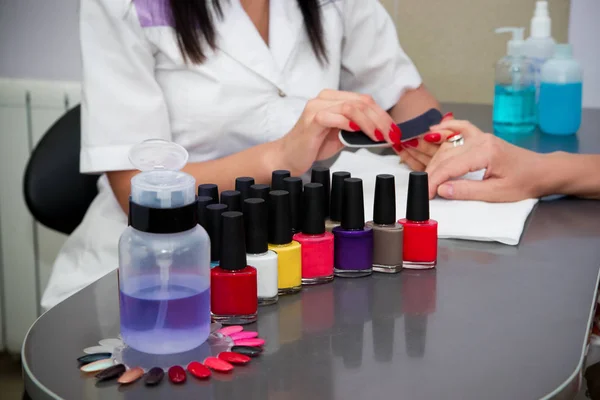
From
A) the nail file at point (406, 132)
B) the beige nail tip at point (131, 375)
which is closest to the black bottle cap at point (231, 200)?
the beige nail tip at point (131, 375)

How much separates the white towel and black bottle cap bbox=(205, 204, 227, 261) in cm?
24

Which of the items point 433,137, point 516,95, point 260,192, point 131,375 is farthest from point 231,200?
point 516,95

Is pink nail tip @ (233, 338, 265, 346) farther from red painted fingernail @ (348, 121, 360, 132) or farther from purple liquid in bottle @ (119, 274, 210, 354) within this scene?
red painted fingernail @ (348, 121, 360, 132)

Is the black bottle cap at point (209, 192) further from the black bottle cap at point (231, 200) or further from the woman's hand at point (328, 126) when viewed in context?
the woman's hand at point (328, 126)

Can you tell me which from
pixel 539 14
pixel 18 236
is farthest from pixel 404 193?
pixel 18 236

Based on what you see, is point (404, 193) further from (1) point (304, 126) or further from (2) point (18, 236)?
(2) point (18, 236)

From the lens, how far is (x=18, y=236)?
2258 millimetres

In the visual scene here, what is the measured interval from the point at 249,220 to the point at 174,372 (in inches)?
7.4

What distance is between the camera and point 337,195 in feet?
2.94

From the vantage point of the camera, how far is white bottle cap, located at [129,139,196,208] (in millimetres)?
665

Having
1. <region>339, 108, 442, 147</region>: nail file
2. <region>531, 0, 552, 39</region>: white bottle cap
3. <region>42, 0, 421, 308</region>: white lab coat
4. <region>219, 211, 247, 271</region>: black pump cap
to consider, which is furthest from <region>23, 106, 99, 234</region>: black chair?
<region>531, 0, 552, 39</region>: white bottle cap

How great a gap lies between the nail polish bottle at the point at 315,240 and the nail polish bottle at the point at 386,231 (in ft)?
0.19

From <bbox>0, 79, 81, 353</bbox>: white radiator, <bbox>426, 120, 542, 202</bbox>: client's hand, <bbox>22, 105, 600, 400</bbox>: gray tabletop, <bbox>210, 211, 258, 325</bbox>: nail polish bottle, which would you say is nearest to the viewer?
<bbox>22, 105, 600, 400</bbox>: gray tabletop

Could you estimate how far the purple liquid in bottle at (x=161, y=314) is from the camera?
0.68 m
